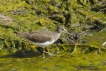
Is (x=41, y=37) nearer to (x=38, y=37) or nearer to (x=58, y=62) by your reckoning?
(x=38, y=37)

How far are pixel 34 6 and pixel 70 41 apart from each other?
7.91ft

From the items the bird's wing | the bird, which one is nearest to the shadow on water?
the bird

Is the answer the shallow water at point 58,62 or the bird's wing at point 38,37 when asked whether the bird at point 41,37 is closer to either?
the bird's wing at point 38,37

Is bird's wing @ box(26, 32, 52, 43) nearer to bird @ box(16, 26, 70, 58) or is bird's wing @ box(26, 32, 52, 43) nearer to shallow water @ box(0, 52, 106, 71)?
bird @ box(16, 26, 70, 58)

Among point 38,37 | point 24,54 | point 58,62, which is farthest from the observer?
point 24,54

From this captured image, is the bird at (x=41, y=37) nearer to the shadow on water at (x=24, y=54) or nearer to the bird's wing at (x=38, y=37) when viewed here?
the bird's wing at (x=38, y=37)

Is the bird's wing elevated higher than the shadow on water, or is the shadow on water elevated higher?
the bird's wing

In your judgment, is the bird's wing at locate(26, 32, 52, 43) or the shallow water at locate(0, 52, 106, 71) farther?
the bird's wing at locate(26, 32, 52, 43)

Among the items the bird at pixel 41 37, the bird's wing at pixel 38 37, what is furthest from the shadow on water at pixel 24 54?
the bird's wing at pixel 38 37

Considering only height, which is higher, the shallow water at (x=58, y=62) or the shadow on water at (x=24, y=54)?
the shadow on water at (x=24, y=54)

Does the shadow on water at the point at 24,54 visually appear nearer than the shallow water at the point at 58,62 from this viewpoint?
No

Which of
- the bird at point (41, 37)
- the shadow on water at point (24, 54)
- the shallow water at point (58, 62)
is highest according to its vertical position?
the bird at point (41, 37)

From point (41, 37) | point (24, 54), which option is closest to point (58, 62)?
point (41, 37)

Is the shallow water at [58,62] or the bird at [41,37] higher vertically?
the bird at [41,37]
